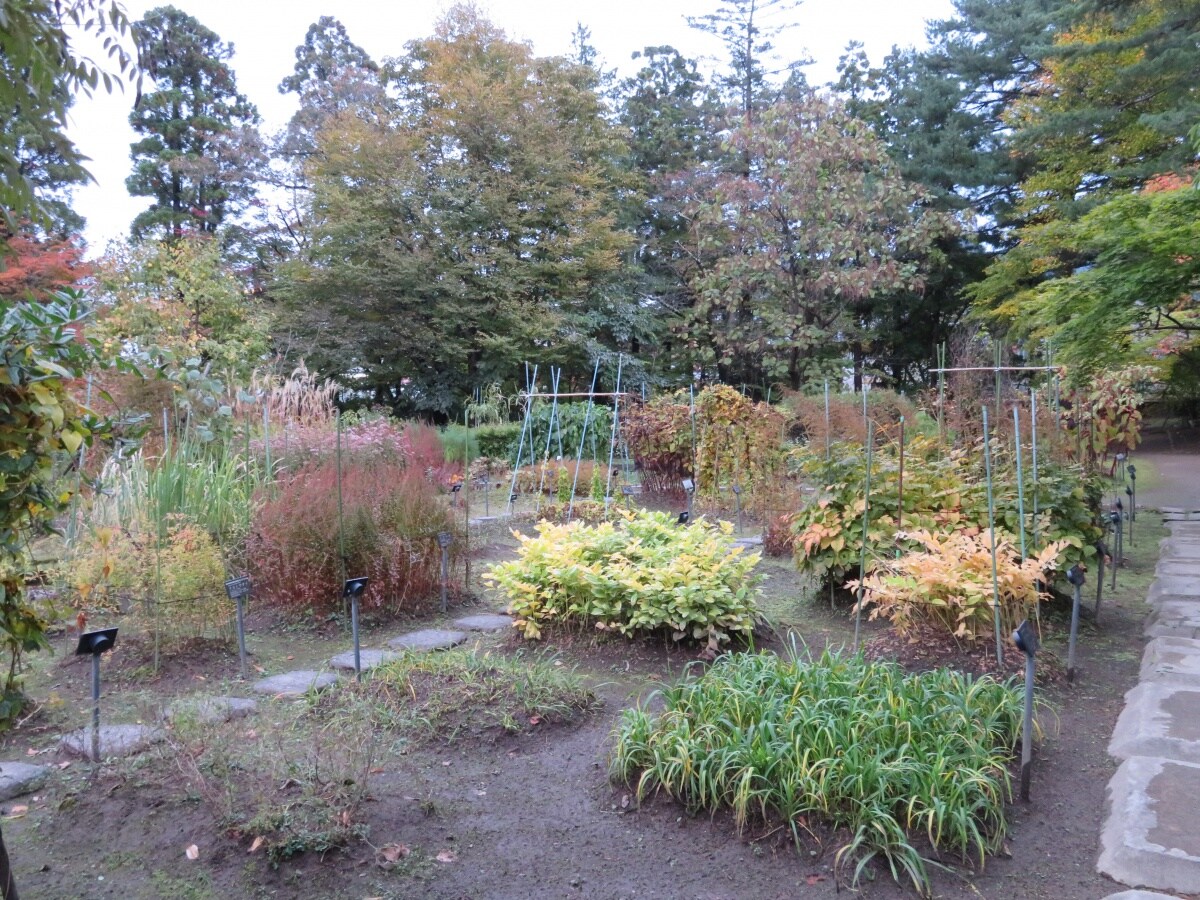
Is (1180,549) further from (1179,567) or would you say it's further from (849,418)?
(849,418)

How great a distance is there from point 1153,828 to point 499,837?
198 centimetres

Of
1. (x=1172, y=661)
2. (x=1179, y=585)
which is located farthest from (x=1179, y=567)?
(x=1172, y=661)

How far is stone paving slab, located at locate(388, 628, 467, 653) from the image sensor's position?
4.50 meters

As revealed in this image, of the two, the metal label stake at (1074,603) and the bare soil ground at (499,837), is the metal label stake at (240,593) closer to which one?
the bare soil ground at (499,837)

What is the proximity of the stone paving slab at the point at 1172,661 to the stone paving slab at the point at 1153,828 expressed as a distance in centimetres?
106

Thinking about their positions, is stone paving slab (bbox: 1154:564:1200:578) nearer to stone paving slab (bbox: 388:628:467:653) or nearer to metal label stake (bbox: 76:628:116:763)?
stone paving slab (bbox: 388:628:467:653)

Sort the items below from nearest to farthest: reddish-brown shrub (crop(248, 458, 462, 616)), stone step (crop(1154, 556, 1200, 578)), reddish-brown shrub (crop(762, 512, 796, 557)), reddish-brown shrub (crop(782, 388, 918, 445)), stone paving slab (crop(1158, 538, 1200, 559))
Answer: reddish-brown shrub (crop(248, 458, 462, 616)), stone step (crop(1154, 556, 1200, 578)), stone paving slab (crop(1158, 538, 1200, 559)), reddish-brown shrub (crop(762, 512, 796, 557)), reddish-brown shrub (crop(782, 388, 918, 445))

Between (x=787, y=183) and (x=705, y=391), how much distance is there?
24.9 feet

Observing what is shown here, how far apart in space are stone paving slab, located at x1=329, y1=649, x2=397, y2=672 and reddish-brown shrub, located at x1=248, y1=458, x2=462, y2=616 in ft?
2.20

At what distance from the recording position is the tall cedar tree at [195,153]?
18828 mm

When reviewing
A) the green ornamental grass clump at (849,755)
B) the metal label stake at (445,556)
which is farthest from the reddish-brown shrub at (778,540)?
the green ornamental grass clump at (849,755)

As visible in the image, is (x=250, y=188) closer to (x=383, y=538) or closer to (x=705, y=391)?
(x=705, y=391)

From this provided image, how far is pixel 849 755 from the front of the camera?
8.45ft

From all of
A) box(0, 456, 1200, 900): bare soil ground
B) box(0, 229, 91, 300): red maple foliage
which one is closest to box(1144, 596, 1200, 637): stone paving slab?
box(0, 456, 1200, 900): bare soil ground
